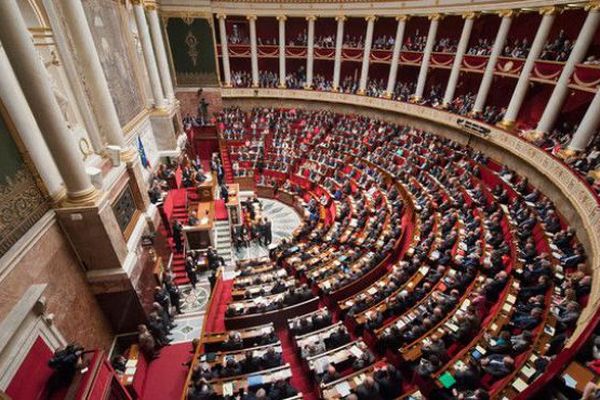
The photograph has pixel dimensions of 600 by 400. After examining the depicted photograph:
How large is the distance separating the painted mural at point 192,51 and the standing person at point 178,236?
538 inches

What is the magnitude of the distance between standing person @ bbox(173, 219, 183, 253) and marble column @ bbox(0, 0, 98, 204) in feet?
15.6

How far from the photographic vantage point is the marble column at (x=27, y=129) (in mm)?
5871

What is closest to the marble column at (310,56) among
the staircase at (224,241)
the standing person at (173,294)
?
the staircase at (224,241)

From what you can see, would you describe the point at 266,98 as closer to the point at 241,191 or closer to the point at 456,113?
the point at 241,191

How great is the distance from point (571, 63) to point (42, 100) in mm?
16365

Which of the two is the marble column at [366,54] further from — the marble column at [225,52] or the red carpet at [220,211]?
the red carpet at [220,211]

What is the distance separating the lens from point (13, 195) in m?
6.15

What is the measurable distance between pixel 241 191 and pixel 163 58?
8.08m

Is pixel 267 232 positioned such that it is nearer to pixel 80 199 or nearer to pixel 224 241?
pixel 224 241

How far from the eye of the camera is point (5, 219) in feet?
19.2

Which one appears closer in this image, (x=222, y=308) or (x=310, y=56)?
(x=222, y=308)

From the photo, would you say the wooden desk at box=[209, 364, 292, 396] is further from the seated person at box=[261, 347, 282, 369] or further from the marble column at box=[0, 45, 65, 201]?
the marble column at box=[0, 45, 65, 201]

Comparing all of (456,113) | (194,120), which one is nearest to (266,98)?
(194,120)

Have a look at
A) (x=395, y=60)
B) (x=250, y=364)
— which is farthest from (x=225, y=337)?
(x=395, y=60)
